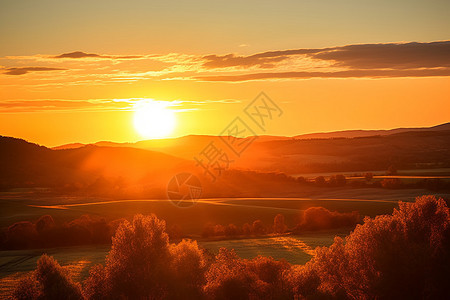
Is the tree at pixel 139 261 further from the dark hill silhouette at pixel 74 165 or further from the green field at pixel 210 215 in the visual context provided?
the dark hill silhouette at pixel 74 165

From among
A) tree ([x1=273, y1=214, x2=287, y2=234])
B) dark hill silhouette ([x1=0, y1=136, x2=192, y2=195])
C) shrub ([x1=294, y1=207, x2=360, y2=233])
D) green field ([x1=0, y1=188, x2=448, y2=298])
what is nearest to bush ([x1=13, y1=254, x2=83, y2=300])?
green field ([x1=0, y1=188, x2=448, y2=298])

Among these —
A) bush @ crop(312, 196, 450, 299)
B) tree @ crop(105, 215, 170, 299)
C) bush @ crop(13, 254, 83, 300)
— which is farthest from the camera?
tree @ crop(105, 215, 170, 299)

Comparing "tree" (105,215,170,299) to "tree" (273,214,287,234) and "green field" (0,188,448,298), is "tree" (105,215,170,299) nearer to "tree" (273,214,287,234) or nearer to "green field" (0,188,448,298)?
"green field" (0,188,448,298)

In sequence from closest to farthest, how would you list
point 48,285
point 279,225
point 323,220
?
point 48,285 → point 323,220 → point 279,225

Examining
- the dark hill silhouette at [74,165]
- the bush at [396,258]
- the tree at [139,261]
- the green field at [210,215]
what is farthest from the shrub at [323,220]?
the dark hill silhouette at [74,165]

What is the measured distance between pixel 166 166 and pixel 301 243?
98.0 metres

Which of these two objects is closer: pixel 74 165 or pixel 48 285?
pixel 48 285

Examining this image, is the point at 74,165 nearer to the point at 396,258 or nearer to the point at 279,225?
the point at 279,225

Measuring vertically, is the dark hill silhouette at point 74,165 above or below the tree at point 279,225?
above

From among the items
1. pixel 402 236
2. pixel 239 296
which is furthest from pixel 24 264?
pixel 402 236

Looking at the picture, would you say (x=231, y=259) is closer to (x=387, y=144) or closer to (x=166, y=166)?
(x=166, y=166)

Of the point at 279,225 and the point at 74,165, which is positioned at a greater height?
the point at 74,165

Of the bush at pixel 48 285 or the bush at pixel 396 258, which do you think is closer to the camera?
the bush at pixel 48 285

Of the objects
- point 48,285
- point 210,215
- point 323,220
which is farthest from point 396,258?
point 210,215
